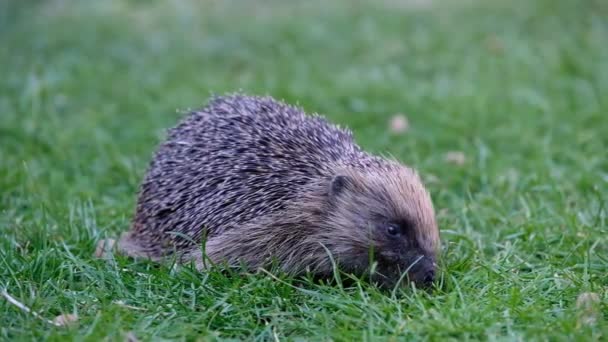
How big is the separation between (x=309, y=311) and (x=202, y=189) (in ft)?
4.73

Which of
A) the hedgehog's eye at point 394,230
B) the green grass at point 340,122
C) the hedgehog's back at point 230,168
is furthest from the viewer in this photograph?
the hedgehog's back at point 230,168

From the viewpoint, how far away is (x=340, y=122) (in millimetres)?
8703

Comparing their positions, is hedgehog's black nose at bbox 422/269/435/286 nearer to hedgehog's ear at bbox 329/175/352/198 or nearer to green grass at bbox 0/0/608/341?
green grass at bbox 0/0/608/341

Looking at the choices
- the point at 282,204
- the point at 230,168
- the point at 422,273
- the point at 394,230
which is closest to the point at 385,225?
the point at 394,230

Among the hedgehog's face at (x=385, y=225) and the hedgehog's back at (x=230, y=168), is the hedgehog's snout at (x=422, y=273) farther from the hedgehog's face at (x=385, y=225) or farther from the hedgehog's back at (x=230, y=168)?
the hedgehog's back at (x=230, y=168)

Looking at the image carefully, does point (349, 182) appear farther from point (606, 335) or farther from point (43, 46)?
point (43, 46)

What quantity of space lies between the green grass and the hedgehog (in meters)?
0.25

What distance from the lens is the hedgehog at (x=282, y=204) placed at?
16.9 feet

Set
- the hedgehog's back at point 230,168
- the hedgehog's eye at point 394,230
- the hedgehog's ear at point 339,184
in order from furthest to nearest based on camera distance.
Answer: the hedgehog's back at point 230,168
the hedgehog's ear at point 339,184
the hedgehog's eye at point 394,230

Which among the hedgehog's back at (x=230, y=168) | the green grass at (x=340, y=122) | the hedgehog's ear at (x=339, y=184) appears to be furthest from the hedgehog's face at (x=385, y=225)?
the hedgehog's back at (x=230, y=168)

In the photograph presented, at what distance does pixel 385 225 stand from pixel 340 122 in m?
3.63

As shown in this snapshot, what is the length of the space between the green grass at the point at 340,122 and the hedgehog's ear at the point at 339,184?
64 centimetres

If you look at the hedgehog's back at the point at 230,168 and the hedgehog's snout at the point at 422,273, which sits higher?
the hedgehog's back at the point at 230,168

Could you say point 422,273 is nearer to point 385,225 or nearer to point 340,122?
point 385,225
